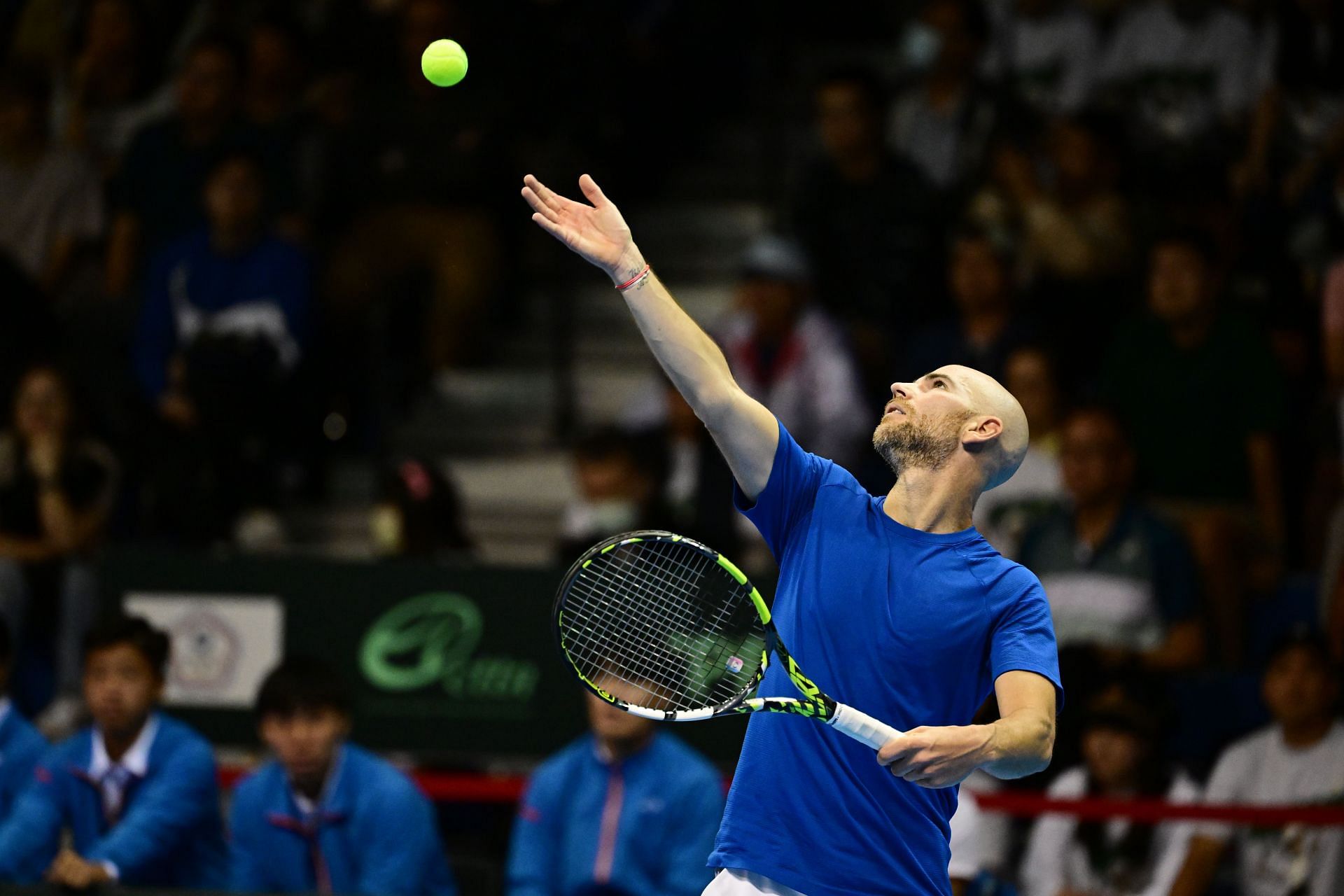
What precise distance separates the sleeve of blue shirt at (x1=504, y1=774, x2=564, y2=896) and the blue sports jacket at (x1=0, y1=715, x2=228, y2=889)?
43.7 inches

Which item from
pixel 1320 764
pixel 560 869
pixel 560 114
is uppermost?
pixel 560 114

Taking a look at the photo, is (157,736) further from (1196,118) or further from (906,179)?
(1196,118)

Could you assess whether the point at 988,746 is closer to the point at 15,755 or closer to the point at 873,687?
the point at 873,687

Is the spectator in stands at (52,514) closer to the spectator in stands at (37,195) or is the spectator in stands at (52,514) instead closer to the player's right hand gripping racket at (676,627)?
the spectator in stands at (37,195)

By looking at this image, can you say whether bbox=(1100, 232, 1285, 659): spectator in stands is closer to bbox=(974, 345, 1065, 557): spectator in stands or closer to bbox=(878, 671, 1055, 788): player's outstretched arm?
bbox=(974, 345, 1065, 557): spectator in stands

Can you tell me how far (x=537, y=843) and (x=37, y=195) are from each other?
5.79m

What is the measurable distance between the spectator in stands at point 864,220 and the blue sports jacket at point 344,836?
12.4ft

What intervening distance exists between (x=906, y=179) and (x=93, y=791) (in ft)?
16.7

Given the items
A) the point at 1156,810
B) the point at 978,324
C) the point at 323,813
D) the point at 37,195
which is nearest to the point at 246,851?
the point at 323,813

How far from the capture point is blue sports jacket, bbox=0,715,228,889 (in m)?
7.24

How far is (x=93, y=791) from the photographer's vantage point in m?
7.53

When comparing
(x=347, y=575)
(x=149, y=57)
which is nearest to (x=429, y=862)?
(x=347, y=575)

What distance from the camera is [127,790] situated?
748 cm

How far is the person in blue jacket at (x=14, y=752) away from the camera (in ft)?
25.3
